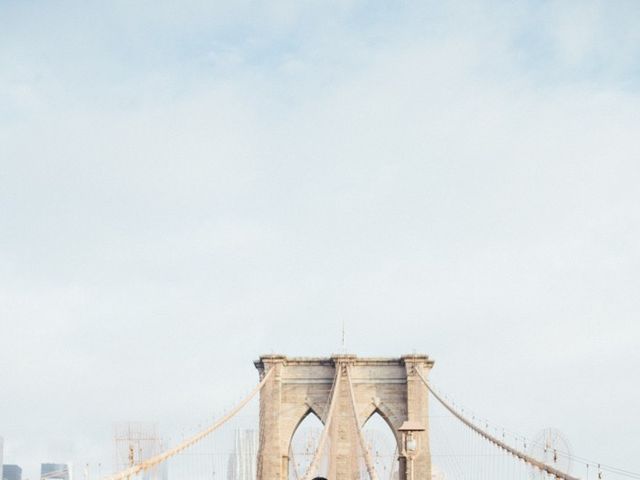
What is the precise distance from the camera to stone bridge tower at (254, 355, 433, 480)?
5600 cm

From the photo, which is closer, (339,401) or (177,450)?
(177,450)

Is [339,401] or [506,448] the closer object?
[506,448]

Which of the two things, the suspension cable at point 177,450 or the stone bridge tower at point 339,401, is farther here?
the stone bridge tower at point 339,401

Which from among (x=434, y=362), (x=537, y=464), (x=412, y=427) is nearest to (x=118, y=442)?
(x=537, y=464)

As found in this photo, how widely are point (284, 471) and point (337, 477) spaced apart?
2.78m

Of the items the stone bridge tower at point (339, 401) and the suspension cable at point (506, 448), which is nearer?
the suspension cable at point (506, 448)

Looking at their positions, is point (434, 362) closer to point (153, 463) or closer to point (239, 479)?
point (153, 463)

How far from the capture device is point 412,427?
79.3ft

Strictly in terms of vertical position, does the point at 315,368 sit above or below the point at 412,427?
above

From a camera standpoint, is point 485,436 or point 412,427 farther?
point 485,436

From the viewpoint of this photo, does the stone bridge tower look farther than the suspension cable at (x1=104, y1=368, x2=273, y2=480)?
Yes

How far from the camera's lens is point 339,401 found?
186 ft

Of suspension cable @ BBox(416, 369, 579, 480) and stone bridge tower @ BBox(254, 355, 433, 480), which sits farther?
stone bridge tower @ BBox(254, 355, 433, 480)

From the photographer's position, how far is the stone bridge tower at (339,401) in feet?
184
